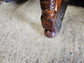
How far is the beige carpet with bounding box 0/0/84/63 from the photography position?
73 centimetres

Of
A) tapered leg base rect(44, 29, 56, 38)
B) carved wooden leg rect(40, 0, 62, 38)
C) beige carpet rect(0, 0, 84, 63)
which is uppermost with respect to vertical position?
carved wooden leg rect(40, 0, 62, 38)

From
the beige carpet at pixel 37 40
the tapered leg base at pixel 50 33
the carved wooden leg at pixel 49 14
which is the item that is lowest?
the beige carpet at pixel 37 40

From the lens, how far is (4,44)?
A: 2.80 feet

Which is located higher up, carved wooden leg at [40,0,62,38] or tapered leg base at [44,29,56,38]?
A: carved wooden leg at [40,0,62,38]

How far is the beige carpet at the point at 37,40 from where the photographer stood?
73cm

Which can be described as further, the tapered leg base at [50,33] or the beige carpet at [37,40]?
the tapered leg base at [50,33]

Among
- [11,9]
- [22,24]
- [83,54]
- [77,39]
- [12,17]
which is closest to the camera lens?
[83,54]

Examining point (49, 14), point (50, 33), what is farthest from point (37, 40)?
point (49, 14)

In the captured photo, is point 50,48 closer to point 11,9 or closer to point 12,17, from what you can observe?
point 12,17

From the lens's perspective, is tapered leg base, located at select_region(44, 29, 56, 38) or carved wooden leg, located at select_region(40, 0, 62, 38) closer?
carved wooden leg, located at select_region(40, 0, 62, 38)

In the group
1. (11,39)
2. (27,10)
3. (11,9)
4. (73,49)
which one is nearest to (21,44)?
(11,39)

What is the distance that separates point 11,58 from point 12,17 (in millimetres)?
577

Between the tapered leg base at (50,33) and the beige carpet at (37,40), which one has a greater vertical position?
the tapered leg base at (50,33)

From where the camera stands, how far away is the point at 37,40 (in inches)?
33.7
